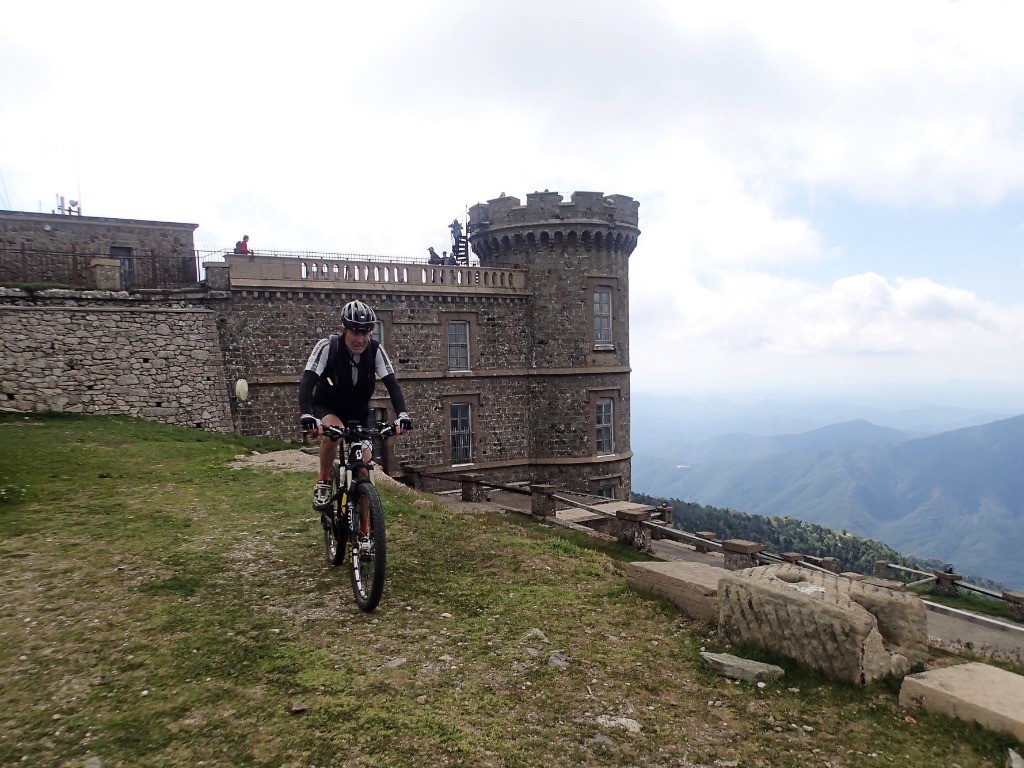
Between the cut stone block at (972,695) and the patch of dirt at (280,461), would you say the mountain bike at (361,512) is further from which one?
the patch of dirt at (280,461)

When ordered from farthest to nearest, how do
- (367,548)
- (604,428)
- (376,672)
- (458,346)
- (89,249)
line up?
1. (604,428)
2. (458,346)
3. (89,249)
4. (367,548)
5. (376,672)

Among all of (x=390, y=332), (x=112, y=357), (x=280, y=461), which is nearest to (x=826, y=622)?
(x=280, y=461)

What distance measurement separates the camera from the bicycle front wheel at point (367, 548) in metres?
5.54

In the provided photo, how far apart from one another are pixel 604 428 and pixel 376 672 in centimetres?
2180

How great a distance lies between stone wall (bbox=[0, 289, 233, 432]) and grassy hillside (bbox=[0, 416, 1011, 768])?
11.2 metres

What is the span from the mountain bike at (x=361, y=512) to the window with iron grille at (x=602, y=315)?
19.9m

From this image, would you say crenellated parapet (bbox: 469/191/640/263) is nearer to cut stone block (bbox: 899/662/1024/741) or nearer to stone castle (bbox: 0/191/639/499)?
stone castle (bbox: 0/191/639/499)

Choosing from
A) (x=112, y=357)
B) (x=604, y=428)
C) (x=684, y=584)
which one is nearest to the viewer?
(x=684, y=584)

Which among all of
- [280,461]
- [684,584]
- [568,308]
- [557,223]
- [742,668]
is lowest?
[742,668]

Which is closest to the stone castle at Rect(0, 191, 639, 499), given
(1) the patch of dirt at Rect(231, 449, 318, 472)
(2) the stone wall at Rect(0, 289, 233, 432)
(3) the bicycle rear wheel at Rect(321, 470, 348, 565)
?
(2) the stone wall at Rect(0, 289, 233, 432)

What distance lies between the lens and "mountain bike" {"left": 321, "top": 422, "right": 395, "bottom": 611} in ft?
18.3

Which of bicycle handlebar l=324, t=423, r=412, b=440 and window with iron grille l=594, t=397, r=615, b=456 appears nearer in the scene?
bicycle handlebar l=324, t=423, r=412, b=440

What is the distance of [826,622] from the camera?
4930 millimetres

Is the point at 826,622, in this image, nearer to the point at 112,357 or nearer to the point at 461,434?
the point at 112,357
